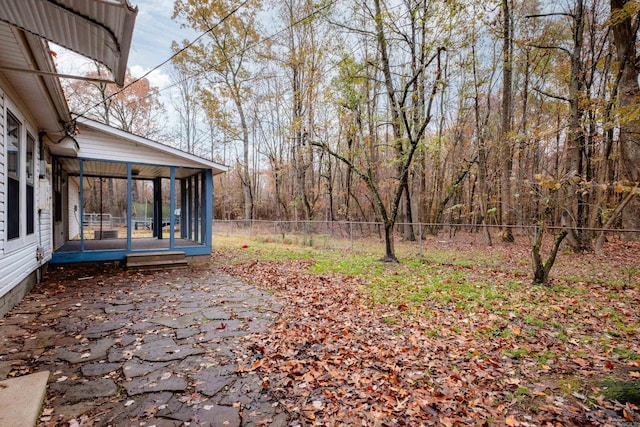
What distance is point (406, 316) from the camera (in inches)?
172

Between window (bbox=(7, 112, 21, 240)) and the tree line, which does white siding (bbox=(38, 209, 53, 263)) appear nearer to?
window (bbox=(7, 112, 21, 240))

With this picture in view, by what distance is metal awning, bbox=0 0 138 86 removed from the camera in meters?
2.37

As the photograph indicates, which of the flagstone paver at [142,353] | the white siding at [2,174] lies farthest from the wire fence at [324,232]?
the white siding at [2,174]

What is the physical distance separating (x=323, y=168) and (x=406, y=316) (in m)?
18.2

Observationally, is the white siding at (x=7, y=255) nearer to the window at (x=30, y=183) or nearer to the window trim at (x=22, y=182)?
the window trim at (x=22, y=182)

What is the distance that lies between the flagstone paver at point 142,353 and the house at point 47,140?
902 millimetres

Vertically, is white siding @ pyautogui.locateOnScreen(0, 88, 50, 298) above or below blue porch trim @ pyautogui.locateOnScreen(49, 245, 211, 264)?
above

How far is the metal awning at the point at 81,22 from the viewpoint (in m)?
2.37

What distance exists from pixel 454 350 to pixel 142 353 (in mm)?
3419

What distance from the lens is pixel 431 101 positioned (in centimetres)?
695

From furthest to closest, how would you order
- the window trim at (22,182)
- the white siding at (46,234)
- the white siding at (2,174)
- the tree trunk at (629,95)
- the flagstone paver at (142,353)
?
1. the tree trunk at (629,95)
2. the white siding at (46,234)
3. the window trim at (22,182)
4. the white siding at (2,174)
5. the flagstone paver at (142,353)

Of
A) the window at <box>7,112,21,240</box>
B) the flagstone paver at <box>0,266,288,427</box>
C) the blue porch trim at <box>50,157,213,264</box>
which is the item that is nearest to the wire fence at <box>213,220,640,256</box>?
the blue porch trim at <box>50,157,213,264</box>

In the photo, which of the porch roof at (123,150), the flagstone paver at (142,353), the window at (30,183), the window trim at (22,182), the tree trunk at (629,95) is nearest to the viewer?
the flagstone paver at (142,353)

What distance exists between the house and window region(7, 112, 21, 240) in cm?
2
